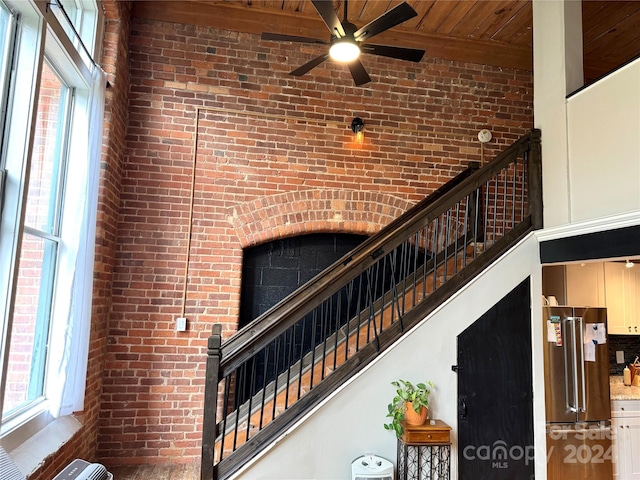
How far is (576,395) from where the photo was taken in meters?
3.86

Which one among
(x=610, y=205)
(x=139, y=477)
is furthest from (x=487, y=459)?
(x=139, y=477)

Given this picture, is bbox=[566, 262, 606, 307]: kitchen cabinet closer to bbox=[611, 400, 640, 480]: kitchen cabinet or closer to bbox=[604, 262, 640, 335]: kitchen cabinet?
bbox=[604, 262, 640, 335]: kitchen cabinet

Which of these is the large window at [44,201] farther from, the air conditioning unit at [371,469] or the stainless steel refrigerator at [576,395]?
the stainless steel refrigerator at [576,395]

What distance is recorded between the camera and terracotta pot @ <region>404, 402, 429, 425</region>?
277 cm

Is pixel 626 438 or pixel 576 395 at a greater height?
pixel 576 395

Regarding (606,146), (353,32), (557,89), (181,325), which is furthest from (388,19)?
(181,325)

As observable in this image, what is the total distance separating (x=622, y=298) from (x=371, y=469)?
11.9ft

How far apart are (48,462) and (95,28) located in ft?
10.4

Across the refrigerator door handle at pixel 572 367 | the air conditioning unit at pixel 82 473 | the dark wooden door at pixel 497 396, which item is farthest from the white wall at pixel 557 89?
the air conditioning unit at pixel 82 473

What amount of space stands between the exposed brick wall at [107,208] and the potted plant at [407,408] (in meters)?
2.35

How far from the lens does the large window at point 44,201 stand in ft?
7.38

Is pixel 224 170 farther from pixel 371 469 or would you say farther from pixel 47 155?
pixel 371 469

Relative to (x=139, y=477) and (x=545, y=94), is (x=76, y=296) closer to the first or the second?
(x=139, y=477)

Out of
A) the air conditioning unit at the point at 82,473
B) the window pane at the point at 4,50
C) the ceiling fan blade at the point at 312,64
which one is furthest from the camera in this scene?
the ceiling fan blade at the point at 312,64
